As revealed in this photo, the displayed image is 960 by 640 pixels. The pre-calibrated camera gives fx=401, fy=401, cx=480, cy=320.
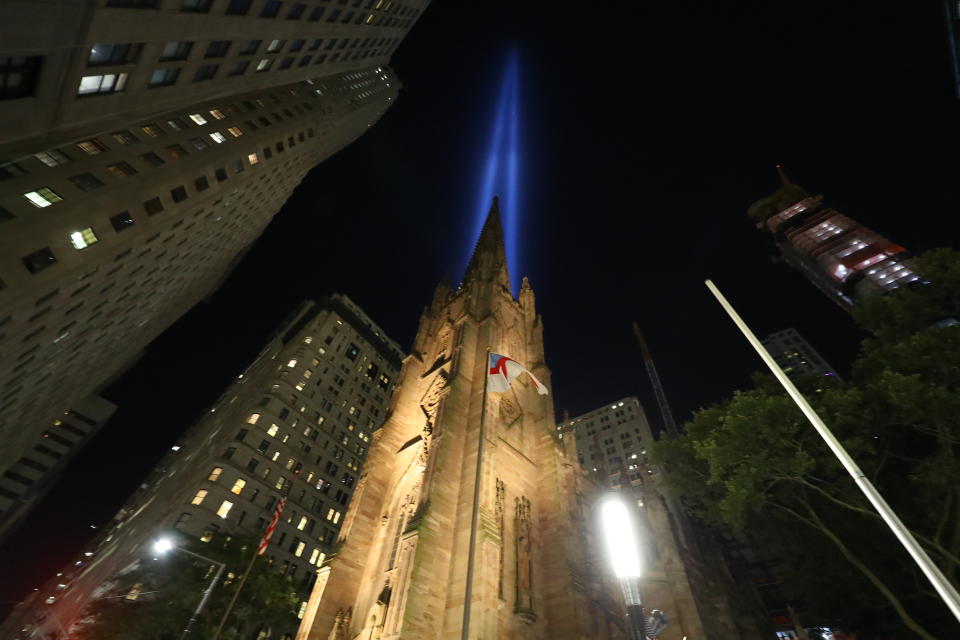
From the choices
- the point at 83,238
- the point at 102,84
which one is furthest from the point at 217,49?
the point at 83,238

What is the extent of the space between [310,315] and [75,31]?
184 ft

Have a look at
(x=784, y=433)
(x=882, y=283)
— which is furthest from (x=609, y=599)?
(x=882, y=283)

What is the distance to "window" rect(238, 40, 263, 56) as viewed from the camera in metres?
23.1

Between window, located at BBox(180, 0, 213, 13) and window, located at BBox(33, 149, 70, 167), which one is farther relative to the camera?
window, located at BBox(33, 149, 70, 167)

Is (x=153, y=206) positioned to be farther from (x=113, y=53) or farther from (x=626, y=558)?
(x=626, y=558)

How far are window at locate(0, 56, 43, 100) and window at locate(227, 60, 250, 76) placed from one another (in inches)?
446

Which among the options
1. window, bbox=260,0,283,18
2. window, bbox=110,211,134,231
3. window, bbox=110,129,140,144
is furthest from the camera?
window, bbox=110,129,140,144

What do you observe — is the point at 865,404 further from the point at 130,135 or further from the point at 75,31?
the point at 130,135

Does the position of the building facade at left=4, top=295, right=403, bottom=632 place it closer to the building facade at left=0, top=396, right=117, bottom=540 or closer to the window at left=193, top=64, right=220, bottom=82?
the building facade at left=0, top=396, right=117, bottom=540

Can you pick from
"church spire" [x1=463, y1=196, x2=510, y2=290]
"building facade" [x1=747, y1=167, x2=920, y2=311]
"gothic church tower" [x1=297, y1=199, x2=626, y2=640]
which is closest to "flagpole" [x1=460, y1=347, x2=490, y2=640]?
"gothic church tower" [x1=297, y1=199, x2=626, y2=640]

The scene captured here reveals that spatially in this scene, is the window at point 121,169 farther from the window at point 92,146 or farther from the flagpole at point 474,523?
the flagpole at point 474,523

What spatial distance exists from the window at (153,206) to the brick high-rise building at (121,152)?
109 millimetres

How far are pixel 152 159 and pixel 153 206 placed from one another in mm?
2901

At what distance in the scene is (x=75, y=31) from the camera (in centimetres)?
1334
